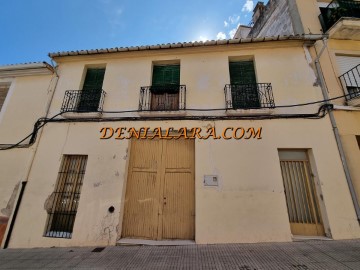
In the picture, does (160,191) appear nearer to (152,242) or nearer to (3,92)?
(152,242)

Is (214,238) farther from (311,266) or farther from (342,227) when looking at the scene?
(342,227)

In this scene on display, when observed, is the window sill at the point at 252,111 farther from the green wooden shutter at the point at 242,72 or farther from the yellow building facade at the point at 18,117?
the yellow building facade at the point at 18,117

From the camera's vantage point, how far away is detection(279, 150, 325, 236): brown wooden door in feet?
15.2

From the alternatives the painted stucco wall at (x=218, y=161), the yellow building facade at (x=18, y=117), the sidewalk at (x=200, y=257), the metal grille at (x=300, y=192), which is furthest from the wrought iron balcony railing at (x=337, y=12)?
the yellow building facade at (x=18, y=117)

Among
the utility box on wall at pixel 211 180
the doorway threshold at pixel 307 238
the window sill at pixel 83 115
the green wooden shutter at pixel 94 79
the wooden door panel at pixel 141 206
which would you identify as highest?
the green wooden shutter at pixel 94 79

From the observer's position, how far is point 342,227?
4328mm

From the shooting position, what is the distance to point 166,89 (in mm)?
5977

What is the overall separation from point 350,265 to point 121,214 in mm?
5001

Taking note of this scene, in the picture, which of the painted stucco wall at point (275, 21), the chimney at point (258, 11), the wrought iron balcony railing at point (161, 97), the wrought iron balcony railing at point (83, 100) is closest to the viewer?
the wrought iron balcony railing at point (161, 97)

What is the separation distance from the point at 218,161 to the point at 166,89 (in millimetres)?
2951

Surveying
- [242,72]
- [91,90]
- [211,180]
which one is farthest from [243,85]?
[91,90]

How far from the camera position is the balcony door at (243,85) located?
18.6 feet

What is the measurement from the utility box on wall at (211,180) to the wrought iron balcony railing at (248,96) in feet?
7.17

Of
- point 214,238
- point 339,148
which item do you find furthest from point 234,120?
point 214,238
